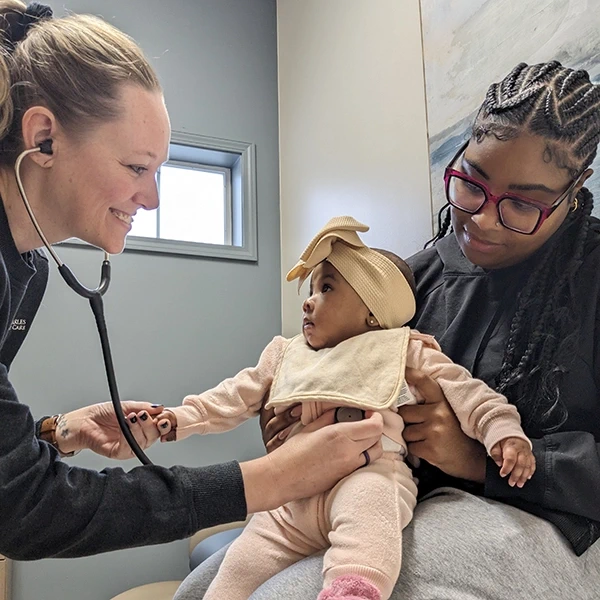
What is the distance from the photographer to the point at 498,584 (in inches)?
35.4

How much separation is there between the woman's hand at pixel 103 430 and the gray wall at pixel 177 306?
1.29 m

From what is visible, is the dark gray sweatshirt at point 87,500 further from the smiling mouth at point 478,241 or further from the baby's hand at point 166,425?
the smiling mouth at point 478,241

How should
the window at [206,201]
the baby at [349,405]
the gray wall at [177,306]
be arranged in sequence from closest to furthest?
the baby at [349,405], the gray wall at [177,306], the window at [206,201]

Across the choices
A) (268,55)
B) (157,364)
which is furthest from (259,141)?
(157,364)

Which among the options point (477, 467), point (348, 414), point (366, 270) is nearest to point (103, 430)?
point (348, 414)

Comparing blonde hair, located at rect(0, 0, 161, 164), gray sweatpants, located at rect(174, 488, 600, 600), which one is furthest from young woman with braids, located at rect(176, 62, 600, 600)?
blonde hair, located at rect(0, 0, 161, 164)

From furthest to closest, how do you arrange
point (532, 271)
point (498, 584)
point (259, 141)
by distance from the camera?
1. point (259, 141)
2. point (532, 271)
3. point (498, 584)

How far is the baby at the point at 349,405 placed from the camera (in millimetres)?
923

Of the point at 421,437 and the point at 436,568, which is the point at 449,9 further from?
the point at 436,568

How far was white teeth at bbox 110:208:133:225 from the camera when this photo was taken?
119cm

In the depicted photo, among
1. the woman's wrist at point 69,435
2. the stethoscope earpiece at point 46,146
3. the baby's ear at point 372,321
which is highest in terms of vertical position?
the stethoscope earpiece at point 46,146

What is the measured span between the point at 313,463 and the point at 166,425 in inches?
13.0

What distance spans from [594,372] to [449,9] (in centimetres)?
130

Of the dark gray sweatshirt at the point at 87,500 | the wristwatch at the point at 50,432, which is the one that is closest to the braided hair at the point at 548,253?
the dark gray sweatshirt at the point at 87,500
